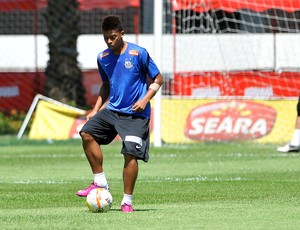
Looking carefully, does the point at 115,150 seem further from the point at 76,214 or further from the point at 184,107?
the point at 76,214

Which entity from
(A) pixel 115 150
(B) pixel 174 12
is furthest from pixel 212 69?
(A) pixel 115 150

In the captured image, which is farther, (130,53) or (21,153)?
(21,153)

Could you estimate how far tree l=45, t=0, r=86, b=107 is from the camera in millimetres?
29953

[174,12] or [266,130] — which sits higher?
[174,12]

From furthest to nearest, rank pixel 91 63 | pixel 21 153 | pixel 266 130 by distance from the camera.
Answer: pixel 91 63
pixel 266 130
pixel 21 153

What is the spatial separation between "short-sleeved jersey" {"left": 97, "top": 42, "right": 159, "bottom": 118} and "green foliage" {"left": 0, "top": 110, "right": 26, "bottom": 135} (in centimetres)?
1816

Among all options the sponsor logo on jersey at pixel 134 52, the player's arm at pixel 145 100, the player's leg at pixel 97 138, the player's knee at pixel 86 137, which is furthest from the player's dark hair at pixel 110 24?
the player's knee at pixel 86 137

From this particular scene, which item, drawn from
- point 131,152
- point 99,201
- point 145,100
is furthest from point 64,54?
point 99,201

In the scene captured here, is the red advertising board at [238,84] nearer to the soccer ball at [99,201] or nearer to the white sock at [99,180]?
the white sock at [99,180]

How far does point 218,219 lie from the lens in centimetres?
1044

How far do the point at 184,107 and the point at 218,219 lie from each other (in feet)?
46.8

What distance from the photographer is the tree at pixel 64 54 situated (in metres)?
30.0

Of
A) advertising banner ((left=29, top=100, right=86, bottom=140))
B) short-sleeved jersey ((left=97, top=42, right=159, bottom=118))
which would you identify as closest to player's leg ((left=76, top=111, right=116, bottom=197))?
short-sleeved jersey ((left=97, top=42, right=159, bottom=118))

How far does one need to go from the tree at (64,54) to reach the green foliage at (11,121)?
1.03 metres
